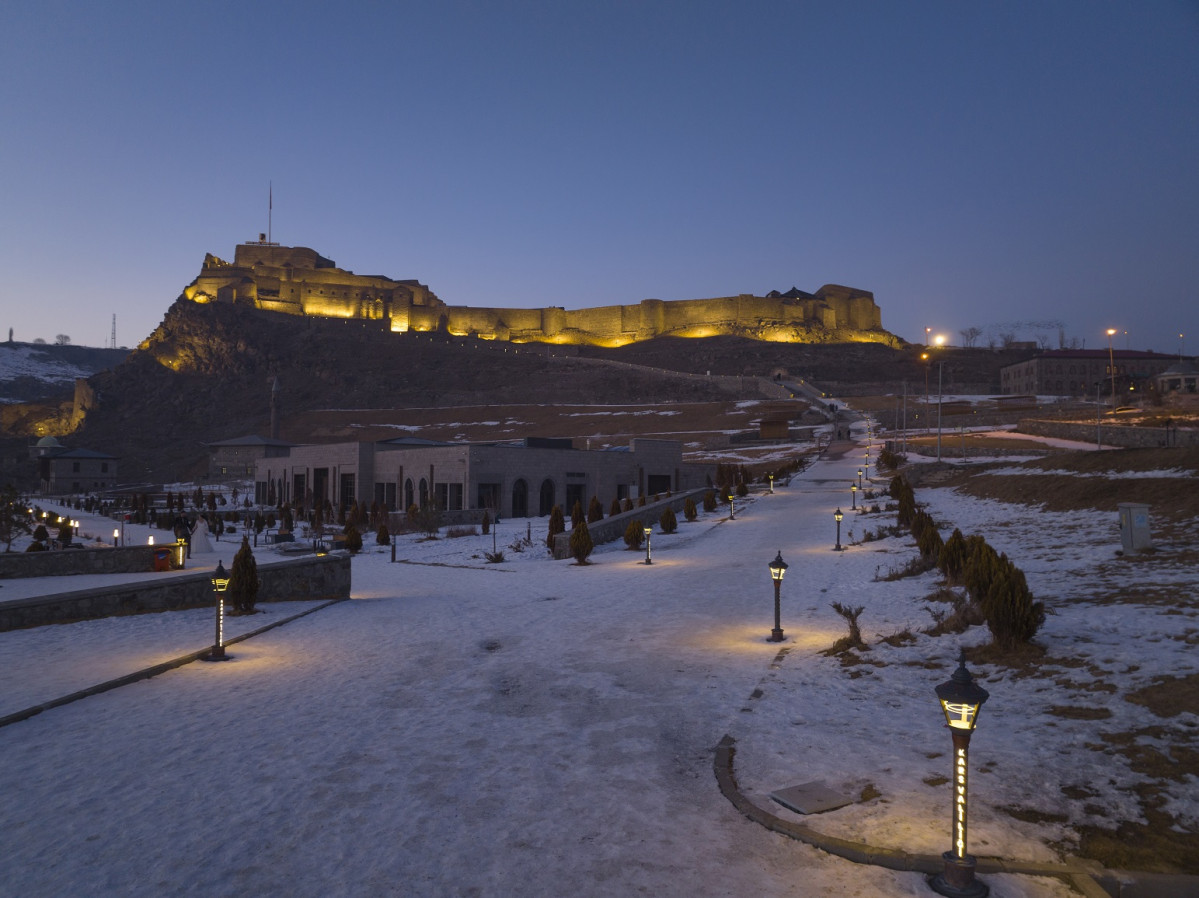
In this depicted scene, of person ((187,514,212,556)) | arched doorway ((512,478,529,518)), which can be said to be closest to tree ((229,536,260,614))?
person ((187,514,212,556))

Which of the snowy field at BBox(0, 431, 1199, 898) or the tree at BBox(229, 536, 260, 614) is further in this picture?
the tree at BBox(229, 536, 260, 614)

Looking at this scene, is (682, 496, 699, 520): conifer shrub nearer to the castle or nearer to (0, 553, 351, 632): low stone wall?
(0, 553, 351, 632): low stone wall

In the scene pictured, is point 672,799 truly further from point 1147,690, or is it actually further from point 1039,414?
point 1039,414

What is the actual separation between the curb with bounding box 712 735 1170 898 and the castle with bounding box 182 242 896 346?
482 ft

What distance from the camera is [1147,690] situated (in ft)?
24.3

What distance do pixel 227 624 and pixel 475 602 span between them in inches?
189

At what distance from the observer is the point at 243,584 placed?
48.8 feet

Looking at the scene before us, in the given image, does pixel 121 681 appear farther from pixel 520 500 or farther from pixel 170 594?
pixel 520 500

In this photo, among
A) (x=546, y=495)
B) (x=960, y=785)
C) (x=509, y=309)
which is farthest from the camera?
(x=509, y=309)

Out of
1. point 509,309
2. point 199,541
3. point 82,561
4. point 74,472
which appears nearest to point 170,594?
point 82,561

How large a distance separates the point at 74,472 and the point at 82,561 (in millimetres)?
69503

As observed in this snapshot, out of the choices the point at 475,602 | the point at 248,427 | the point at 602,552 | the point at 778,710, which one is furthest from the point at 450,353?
the point at 778,710

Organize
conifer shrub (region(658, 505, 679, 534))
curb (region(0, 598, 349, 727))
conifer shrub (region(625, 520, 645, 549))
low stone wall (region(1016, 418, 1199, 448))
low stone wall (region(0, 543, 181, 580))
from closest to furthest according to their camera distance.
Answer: curb (region(0, 598, 349, 727))
low stone wall (region(0, 543, 181, 580))
conifer shrub (region(625, 520, 645, 549))
conifer shrub (region(658, 505, 679, 534))
low stone wall (region(1016, 418, 1199, 448))

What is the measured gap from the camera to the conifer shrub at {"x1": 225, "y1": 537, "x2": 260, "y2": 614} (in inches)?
585
